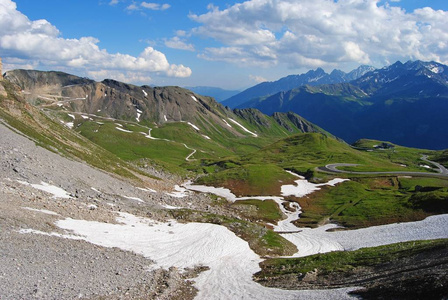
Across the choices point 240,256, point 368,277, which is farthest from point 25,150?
point 368,277

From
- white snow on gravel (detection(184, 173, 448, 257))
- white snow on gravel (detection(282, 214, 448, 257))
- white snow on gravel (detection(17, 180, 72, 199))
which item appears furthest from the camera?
→ white snow on gravel (detection(184, 173, 448, 257))

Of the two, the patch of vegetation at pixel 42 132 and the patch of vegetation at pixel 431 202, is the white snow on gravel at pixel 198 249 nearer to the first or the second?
the patch of vegetation at pixel 42 132

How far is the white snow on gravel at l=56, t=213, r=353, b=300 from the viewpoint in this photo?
107ft

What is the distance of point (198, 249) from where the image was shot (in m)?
45.7

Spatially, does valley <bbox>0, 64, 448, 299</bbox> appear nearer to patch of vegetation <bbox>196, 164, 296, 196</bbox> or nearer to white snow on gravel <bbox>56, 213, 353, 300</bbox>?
white snow on gravel <bbox>56, 213, 353, 300</bbox>

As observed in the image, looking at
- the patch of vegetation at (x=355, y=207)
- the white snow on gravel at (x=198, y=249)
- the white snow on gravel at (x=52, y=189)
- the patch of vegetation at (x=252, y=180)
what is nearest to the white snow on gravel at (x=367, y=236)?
the patch of vegetation at (x=355, y=207)

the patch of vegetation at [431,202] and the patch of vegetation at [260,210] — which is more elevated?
the patch of vegetation at [431,202]

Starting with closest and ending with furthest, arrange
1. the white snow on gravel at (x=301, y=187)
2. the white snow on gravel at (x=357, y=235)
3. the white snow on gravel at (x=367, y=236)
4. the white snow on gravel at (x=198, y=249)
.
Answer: the white snow on gravel at (x=198, y=249), the white snow on gravel at (x=367, y=236), the white snow on gravel at (x=357, y=235), the white snow on gravel at (x=301, y=187)

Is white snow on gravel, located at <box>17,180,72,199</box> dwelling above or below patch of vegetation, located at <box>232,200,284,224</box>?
above

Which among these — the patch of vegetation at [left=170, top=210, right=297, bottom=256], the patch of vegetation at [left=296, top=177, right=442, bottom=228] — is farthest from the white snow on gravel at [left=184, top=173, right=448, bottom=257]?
the patch of vegetation at [left=296, top=177, right=442, bottom=228]

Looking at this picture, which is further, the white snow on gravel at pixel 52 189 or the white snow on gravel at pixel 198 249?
the white snow on gravel at pixel 52 189

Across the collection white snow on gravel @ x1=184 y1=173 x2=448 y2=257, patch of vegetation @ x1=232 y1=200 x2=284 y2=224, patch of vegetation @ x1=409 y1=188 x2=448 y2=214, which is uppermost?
patch of vegetation @ x1=409 y1=188 x2=448 y2=214

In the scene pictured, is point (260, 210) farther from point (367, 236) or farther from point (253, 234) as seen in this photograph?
point (253, 234)

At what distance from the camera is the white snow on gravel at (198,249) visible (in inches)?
1289
